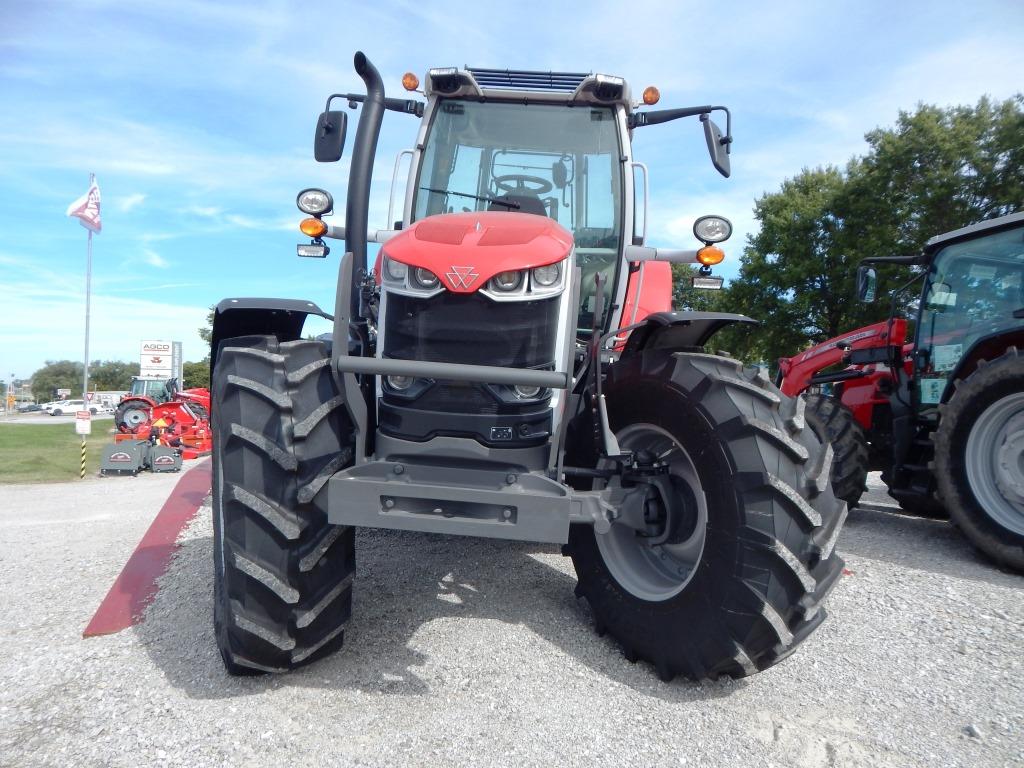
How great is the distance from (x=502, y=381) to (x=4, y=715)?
2061mm

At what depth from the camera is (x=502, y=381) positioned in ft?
8.12

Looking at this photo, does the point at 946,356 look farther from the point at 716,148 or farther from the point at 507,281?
the point at 507,281

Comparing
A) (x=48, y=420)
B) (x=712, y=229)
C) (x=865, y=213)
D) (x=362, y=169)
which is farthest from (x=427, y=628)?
(x=48, y=420)

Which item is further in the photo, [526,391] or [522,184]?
[522,184]

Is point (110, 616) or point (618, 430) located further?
point (110, 616)

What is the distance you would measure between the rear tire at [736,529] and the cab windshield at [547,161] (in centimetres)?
145

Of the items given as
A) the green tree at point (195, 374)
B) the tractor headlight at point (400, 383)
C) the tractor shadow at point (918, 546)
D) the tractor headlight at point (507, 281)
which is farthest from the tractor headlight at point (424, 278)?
the green tree at point (195, 374)

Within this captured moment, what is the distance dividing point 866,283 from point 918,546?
228 cm

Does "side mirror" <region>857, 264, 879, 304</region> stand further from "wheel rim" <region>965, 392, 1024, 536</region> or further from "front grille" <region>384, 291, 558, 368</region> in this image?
"front grille" <region>384, 291, 558, 368</region>

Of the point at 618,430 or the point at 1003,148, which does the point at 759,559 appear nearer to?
the point at 618,430

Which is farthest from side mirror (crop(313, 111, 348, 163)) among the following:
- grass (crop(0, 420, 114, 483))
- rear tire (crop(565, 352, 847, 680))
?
grass (crop(0, 420, 114, 483))

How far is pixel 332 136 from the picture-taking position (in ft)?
10.5

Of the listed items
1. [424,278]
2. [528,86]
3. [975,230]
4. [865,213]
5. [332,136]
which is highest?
[865,213]

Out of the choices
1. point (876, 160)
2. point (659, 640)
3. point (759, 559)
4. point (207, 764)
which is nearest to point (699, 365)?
point (759, 559)
